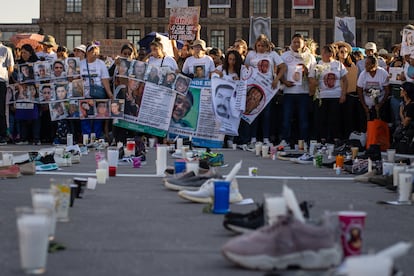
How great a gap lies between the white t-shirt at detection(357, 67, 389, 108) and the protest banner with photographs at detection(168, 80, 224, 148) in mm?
2826

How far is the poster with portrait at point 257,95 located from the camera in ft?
67.9

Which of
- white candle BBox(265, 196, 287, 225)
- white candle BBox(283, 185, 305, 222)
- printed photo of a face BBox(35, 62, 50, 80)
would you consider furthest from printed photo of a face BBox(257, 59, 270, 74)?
white candle BBox(283, 185, 305, 222)

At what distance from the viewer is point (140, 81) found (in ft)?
68.9

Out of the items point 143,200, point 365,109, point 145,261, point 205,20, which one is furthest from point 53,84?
point 205,20

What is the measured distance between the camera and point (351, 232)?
6.02 metres

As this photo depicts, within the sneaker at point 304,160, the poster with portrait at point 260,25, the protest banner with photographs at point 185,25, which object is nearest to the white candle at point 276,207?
the sneaker at point 304,160

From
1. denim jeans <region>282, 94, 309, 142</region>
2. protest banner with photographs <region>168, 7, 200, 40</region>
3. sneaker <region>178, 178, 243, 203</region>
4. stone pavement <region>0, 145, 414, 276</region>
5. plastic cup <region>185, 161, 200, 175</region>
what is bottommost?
stone pavement <region>0, 145, 414, 276</region>

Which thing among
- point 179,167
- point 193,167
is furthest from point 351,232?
point 179,167

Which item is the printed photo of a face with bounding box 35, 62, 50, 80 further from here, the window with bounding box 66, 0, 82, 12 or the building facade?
the window with bounding box 66, 0, 82, 12

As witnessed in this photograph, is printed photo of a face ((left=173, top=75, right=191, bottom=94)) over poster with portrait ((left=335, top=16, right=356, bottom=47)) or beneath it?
beneath

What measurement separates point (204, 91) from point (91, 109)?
2.44 m

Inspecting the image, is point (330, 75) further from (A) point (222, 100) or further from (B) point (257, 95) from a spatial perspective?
(A) point (222, 100)

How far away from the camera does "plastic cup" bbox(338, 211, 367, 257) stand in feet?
19.7

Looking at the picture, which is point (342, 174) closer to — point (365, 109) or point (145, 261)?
point (365, 109)
